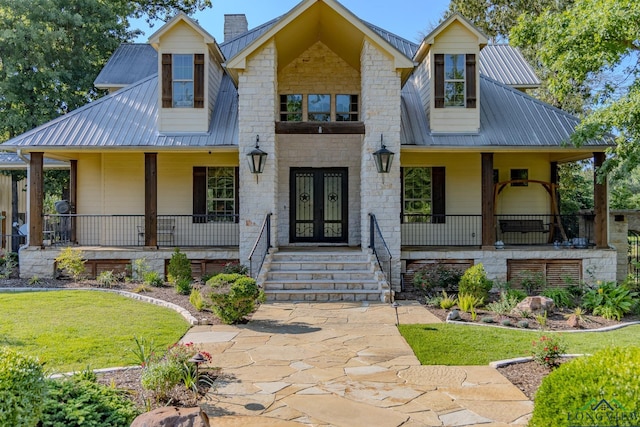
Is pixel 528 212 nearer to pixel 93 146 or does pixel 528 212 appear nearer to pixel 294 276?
pixel 294 276

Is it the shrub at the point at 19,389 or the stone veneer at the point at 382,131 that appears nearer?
the shrub at the point at 19,389

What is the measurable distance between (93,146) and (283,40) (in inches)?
226

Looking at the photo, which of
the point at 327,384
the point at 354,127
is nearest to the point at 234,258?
the point at 354,127

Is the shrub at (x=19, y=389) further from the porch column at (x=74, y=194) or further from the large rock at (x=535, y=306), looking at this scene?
the porch column at (x=74, y=194)

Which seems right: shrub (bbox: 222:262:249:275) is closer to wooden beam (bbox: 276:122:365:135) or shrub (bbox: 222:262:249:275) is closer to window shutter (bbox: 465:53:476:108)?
wooden beam (bbox: 276:122:365:135)

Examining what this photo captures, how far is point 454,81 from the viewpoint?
45.8 feet

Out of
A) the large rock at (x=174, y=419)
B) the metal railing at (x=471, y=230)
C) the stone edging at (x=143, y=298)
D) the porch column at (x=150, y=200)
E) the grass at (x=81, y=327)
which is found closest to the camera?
the large rock at (x=174, y=419)

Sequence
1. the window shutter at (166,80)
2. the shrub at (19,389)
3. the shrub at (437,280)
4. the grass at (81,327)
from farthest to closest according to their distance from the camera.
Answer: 1. the window shutter at (166,80)
2. the shrub at (437,280)
3. the grass at (81,327)
4. the shrub at (19,389)

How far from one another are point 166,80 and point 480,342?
436 inches

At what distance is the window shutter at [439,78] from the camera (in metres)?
13.9

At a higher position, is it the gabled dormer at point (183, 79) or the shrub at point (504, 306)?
the gabled dormer at point (183, 79)

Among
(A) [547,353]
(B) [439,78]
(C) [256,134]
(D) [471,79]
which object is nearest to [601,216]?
(D) [471,79]

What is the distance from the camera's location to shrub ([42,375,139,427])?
3.99 meters

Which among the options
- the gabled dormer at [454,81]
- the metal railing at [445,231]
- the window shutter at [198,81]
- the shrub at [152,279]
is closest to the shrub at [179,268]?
the shrub at [152,279]
